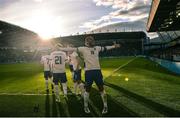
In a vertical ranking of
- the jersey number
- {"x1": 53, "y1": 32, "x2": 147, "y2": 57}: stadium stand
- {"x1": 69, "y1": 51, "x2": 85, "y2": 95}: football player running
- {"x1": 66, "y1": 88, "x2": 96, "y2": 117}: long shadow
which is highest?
{"x1": 53, "y1": 32, "x2": 147, "y2": 57}: stadium stand

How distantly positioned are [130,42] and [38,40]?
3804cm

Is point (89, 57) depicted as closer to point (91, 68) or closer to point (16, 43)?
point (91, 68)

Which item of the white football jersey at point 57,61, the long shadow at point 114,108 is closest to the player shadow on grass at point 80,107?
the long shadow at point 114,108

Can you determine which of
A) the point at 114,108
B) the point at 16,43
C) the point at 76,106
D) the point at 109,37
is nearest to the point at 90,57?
the point at 114,108

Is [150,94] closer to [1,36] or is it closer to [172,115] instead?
[172,115]

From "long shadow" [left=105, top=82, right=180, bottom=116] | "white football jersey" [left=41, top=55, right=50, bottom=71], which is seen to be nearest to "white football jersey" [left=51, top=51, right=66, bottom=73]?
"long shadow" [left=105, top=82, right=180, bottom=116]

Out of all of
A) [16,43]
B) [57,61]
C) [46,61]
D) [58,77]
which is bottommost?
[58,77]

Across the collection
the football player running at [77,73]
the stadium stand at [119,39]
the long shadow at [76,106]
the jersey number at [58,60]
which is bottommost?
the long shadow at [76,106]

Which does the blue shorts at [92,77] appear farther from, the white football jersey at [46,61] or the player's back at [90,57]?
the white football jersey at [46,61]

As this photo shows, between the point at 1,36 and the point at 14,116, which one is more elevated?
the point at 1,36

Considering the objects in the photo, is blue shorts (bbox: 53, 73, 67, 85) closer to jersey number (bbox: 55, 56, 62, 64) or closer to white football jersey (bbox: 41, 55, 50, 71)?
jersey number (bbox: 55, 56, 62, 64)

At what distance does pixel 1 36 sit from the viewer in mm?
77875

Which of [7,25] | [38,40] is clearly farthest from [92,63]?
[38,40]

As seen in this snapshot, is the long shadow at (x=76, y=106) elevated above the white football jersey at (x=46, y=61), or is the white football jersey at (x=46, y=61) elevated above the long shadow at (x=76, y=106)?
the white football jersey at (x=46, y=61)
